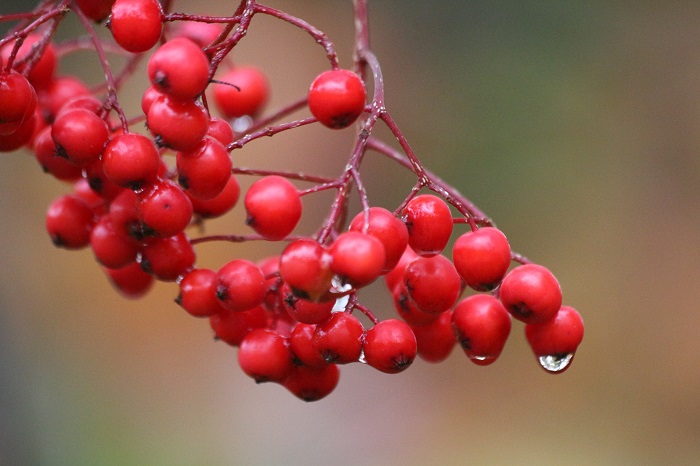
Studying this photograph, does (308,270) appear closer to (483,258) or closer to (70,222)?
(483,258)

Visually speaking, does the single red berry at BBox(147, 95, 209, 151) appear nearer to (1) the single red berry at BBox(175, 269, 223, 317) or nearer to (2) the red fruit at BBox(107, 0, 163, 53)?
(2) the red fruit at BBox(107, 0, 163, 53)

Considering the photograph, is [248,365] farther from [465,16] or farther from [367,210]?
[465,16]

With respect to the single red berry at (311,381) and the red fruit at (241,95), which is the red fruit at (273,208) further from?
the red fruit at (241,95)

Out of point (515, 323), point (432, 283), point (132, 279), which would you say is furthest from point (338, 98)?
point (515, 323)

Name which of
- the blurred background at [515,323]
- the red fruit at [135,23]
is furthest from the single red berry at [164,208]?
the blurred background at [515,323]

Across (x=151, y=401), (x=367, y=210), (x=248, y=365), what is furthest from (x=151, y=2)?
(x=151, y=401)

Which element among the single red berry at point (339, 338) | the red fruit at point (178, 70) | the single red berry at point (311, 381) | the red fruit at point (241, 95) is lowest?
the single red berry at point (311, 381)
